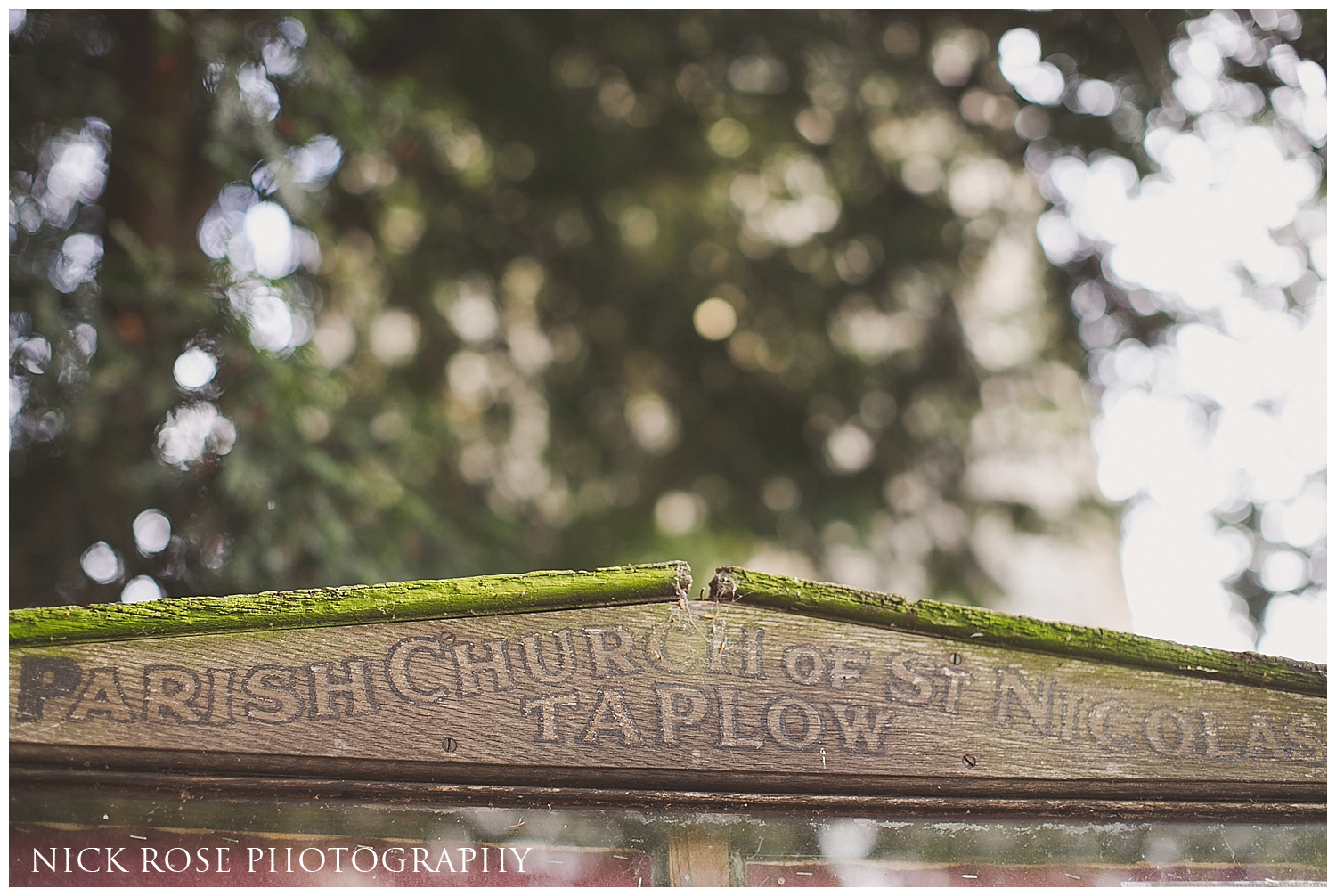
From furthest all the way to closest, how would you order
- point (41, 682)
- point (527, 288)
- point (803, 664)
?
point (527, 288) < point (803, 664) < point (41, 682)

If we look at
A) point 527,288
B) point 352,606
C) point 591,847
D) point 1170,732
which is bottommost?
point 591,847

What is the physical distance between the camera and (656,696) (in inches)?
50.9

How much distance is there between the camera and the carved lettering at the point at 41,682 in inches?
47.9

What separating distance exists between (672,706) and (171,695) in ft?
2.54

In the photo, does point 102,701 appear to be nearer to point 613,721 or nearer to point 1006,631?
point 613,721

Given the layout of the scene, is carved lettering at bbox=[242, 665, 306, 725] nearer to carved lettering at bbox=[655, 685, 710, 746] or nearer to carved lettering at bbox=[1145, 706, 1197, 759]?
carved lettering at bbox=[655, 685, 710, 746]

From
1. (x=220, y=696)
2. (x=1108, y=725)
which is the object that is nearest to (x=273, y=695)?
(x=220, y=696)

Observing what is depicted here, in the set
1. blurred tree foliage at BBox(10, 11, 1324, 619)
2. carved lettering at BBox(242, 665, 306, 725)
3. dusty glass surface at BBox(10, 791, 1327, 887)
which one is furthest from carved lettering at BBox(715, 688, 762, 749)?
blurred tree foliage at BBox(10, 11, 1324, 619)

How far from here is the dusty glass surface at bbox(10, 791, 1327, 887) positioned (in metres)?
1.23

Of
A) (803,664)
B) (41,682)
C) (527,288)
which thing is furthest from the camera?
(527,288)

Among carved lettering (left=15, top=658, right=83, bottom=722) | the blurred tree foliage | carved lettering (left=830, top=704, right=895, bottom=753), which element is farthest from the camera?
the blurred tree foliage

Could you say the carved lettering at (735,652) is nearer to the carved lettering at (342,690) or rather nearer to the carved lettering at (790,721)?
the carved lettering at (790,721)

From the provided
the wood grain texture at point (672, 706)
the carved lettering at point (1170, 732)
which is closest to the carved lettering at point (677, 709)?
the wood grain texture at point (672, 706)

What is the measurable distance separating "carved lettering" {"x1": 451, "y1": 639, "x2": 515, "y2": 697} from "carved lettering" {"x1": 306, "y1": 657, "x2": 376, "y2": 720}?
0.45ft
